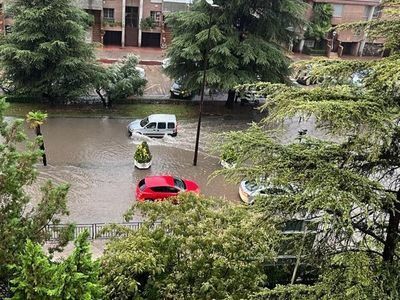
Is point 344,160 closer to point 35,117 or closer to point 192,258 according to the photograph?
point 192,258

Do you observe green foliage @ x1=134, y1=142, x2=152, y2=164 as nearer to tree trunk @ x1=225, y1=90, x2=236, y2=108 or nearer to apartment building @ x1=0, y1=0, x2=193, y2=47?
tree trunk @ x1=225, y1=90, x2=236, y2=108

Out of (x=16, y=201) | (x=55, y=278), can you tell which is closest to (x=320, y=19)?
(x=16, y=201)

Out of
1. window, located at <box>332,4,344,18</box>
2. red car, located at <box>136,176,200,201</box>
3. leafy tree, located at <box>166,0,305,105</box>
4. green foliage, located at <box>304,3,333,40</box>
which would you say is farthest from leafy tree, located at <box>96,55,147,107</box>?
window, located at <box>332,4,344,18</box>

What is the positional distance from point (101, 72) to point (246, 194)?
13.3 metres

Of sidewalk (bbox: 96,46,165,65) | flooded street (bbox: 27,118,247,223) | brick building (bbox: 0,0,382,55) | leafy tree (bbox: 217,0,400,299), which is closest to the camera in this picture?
leafy tree (bbox: 217,0,400,299)

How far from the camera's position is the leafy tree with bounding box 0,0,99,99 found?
28.9 m

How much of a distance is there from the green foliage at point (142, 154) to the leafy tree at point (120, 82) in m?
7.47

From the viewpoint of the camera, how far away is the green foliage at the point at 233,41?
29.2 m

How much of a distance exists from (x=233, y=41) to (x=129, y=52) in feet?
54.1

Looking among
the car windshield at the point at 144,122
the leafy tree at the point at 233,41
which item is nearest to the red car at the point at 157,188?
the car windshield at the point at 144,122

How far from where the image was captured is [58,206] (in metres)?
14.3

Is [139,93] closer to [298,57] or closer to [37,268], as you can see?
[298,57]

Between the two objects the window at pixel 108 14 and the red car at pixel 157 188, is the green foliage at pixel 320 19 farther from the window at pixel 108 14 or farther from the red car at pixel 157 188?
the red car at pixel 157 188

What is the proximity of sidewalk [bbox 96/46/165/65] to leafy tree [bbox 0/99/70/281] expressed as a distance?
2821 centimetres
